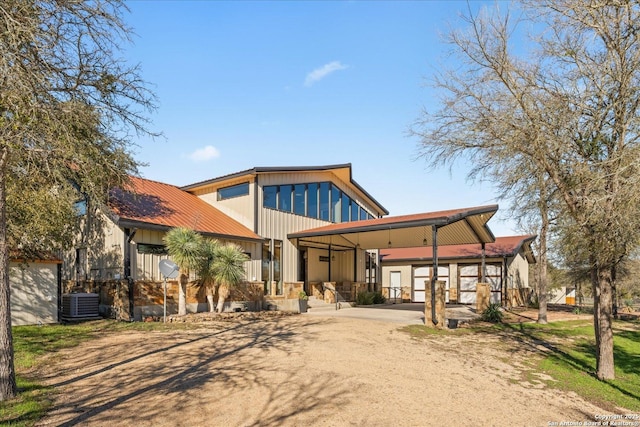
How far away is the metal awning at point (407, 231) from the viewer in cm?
1523

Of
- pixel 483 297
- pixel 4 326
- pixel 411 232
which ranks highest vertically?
pixel 411 232

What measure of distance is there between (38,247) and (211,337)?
21.7ft

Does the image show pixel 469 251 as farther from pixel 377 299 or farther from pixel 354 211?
pixel 354 211

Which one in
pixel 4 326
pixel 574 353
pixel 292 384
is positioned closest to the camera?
pixel 4 326

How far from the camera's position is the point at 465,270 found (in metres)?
26.2

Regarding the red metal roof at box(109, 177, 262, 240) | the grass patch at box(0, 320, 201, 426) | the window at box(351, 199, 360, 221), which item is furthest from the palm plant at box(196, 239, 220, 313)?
the window at box(351, 199, 360, 221)

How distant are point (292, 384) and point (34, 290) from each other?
10.3m

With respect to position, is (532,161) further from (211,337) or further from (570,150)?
(211,337)

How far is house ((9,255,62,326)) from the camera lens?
42.1 ft

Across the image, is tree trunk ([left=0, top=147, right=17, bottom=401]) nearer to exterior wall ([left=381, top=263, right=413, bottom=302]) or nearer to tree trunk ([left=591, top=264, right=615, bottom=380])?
tree trunk ([left=591, top=264, right=615, bottom=380])

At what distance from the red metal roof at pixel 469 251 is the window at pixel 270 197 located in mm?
11054

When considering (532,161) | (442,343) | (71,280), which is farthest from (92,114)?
(71,280)

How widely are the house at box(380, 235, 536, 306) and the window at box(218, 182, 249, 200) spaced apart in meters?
11.0

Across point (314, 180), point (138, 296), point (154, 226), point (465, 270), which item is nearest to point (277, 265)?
point (314, 180)
